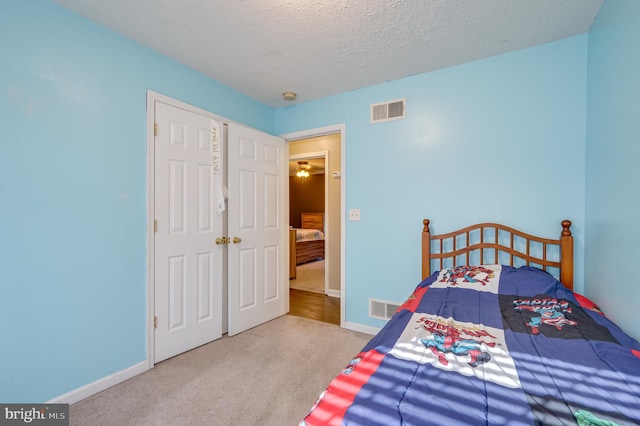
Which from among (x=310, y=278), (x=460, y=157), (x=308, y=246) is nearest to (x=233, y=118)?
(x=460, y=157)

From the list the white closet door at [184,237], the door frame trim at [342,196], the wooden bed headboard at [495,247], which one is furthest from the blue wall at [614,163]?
the white closet door at [184,237]

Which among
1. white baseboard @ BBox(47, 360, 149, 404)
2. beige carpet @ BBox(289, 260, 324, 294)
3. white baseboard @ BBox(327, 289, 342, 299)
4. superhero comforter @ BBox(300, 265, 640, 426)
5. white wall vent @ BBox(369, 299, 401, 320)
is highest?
superhero comforter @ BBox(300, 265, 640, 426)

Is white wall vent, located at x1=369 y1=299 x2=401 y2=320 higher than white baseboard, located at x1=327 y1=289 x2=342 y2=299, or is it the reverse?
white wall vent, located at x1=369 y1=299 x2=401 y2=320

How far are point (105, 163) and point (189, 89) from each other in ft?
3.26

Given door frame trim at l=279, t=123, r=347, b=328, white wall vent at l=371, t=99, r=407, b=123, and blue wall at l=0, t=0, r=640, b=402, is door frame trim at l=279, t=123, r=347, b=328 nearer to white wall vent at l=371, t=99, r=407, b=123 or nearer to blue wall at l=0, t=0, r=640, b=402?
blue wall at l=0, t=0, r=640, b=402

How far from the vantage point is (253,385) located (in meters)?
1.94

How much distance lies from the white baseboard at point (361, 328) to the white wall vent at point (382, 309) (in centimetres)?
13

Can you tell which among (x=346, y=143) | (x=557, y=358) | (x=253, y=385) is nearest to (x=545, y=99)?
(x=346, y=143)

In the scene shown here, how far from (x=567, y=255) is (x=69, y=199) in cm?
340

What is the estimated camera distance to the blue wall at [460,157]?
2061mm

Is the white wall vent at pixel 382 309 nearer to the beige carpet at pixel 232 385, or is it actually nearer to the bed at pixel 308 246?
the beige carpet at pixel 232 385

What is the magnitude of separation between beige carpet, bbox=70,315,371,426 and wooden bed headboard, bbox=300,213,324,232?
232 inches

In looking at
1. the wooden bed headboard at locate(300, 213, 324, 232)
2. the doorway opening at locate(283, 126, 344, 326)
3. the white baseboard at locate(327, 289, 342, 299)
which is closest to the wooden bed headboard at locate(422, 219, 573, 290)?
the doorway opening at locate(283, 126, 344, 326)

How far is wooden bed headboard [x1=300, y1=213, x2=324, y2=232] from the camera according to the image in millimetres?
8547
